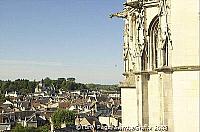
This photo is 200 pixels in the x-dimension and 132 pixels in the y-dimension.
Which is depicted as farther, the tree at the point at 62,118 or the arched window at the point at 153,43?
the tree at the point at 62,118

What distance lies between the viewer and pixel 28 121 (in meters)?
84.8

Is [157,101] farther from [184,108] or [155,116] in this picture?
[184,108]

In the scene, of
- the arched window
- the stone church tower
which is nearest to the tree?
the stone church tower

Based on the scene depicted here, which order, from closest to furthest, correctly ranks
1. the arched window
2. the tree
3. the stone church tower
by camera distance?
the stone church tower
the arched window
the tree

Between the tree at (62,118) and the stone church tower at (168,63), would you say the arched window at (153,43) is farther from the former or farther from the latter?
the tree at (62,118)

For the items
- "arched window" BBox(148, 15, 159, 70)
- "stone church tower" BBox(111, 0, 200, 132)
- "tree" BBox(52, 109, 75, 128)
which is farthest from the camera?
"tree" BBox(52, 109, 75, 128)

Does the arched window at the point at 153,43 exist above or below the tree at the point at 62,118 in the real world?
above

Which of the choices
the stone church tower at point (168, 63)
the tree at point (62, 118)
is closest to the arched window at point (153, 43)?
the stone church tower at point (168, 63)

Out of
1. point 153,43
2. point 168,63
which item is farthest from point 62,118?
point 168,63

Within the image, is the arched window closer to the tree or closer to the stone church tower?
the stone church tower

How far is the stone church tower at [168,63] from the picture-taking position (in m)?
13.4

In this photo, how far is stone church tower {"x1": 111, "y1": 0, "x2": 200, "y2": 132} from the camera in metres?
13.4

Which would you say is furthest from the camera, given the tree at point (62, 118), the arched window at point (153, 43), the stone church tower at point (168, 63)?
the tree at point (62, 118)

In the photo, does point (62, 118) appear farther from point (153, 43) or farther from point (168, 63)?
point (168, 63)
